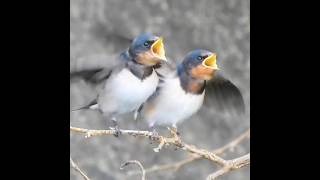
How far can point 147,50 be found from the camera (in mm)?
1479

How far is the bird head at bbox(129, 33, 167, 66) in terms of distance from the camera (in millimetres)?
1479

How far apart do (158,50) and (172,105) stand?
5.0 inches

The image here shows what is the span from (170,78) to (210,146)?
19 centimetres

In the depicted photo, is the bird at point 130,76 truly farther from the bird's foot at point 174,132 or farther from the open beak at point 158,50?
the bird's foot at point 174,132

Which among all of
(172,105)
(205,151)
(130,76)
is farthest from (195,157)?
(130,76)

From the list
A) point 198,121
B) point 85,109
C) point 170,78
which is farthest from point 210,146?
point 85,109

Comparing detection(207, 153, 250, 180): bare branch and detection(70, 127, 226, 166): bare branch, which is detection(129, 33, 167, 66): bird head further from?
detection(207, 153, 250, 180): bare branch

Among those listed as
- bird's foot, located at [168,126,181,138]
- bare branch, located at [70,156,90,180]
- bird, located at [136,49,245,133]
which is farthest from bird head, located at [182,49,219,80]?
bare branch, located at [70,156,90,180]

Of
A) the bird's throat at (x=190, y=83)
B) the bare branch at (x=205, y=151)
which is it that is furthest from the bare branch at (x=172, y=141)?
the bird's throat at (x=190, y=83)

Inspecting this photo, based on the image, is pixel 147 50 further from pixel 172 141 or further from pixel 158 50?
pixel 172 141

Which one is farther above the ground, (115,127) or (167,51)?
(167,51)

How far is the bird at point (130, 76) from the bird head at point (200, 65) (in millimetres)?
63

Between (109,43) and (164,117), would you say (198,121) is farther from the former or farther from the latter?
(109,43)

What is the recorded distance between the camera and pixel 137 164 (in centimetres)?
156
